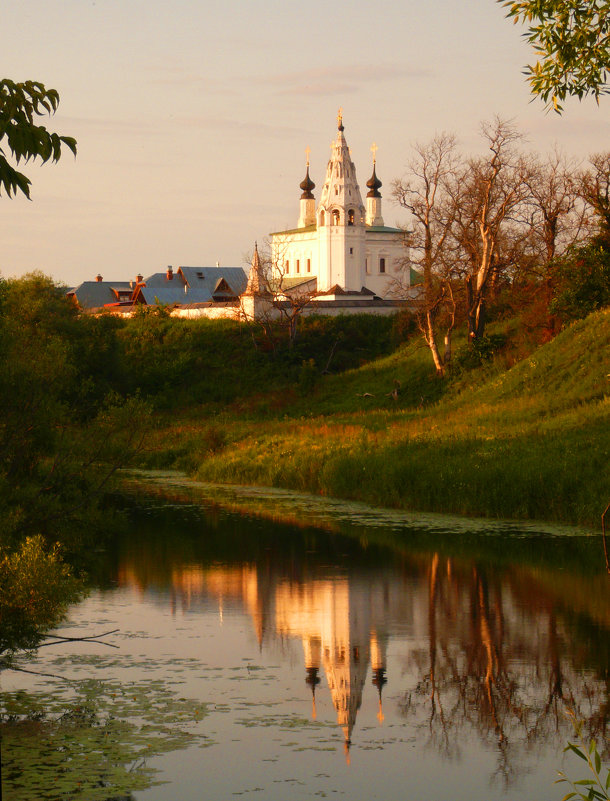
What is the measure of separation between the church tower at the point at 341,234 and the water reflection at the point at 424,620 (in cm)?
8103

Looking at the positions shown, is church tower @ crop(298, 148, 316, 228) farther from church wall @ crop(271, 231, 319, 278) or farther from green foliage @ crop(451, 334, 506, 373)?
green foliage @ crop(451, 334, 506, 373)

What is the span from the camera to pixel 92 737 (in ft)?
38.2

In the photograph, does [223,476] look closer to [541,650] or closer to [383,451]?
[383,451]

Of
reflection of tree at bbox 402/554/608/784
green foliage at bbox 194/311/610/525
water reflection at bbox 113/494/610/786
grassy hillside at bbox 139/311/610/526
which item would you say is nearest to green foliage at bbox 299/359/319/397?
grassy hillside at bbox 139/311/610/526

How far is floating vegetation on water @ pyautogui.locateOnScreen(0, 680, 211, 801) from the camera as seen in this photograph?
10.4 metres

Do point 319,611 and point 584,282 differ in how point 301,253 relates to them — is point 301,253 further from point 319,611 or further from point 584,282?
point 319,611

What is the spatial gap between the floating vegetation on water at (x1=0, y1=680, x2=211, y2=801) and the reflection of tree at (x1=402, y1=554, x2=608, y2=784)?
8.86 feet

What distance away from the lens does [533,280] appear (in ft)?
188

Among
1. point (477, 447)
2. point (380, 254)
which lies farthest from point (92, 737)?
point (380, 254)

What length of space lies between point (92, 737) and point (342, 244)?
96.2 metres

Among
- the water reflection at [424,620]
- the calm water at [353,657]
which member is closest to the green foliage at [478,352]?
the calm water at [353,657]

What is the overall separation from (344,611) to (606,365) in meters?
21.2

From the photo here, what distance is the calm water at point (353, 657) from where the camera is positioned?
11047 mm

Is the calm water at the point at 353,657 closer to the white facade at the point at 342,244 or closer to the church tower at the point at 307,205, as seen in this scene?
the white facade at the point at 342,244
